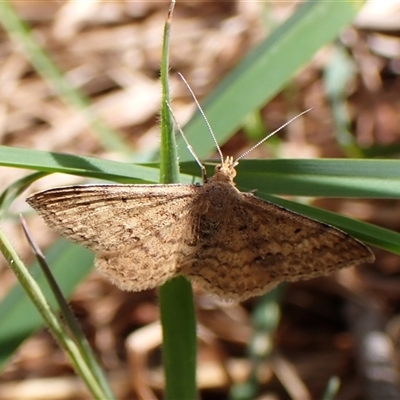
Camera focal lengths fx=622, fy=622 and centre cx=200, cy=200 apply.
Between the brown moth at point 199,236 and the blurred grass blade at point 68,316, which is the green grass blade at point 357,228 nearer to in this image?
the brown moth at point 199,236

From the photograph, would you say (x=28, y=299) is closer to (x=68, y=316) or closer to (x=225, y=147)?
(x=68, y=316)

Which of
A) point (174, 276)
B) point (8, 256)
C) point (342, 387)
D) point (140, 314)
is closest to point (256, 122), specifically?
point (140, 314)

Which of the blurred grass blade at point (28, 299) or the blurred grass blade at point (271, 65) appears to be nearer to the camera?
the blurred grass blade at point (28, 299)

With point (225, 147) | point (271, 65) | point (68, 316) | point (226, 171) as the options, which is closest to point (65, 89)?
point (225, 147)

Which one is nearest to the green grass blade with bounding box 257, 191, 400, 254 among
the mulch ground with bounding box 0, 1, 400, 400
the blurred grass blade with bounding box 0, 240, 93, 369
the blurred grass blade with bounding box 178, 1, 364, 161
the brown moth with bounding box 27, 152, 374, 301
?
the brown moth with bounding box 27, 152, 374, 301

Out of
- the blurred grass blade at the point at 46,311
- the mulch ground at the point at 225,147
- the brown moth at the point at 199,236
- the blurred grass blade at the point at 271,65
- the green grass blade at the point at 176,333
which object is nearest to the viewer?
the blurred grass blade at the point at 46,311

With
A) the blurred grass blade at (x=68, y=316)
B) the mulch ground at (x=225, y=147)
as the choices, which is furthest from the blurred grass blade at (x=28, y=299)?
the mulch ground at (x=225, y=147)
